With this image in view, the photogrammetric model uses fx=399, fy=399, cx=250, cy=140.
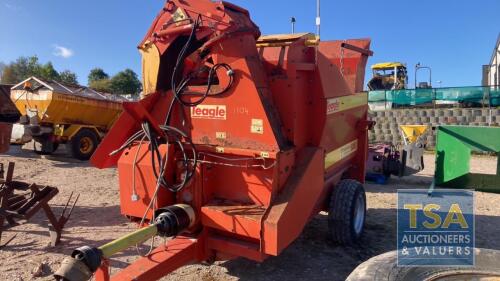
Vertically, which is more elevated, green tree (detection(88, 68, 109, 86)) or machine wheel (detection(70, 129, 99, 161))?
green tree (detection(88, 68, 109, 86))

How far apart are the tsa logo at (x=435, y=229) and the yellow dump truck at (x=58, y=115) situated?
29.5 ft

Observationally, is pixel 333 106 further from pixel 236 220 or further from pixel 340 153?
pixel 236 220

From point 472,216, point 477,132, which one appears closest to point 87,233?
point 477,132

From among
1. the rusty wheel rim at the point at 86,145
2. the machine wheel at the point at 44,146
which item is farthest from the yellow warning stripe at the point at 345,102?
the machine wheel at the point at 44,146

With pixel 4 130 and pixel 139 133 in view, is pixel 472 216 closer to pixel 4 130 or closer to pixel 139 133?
pixel 139 133

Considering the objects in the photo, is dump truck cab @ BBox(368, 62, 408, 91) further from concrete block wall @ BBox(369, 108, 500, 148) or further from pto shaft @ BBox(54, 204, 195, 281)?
pto shaft @ BBox(54, 204, 195, 281)

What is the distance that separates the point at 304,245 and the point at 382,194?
10.8ft

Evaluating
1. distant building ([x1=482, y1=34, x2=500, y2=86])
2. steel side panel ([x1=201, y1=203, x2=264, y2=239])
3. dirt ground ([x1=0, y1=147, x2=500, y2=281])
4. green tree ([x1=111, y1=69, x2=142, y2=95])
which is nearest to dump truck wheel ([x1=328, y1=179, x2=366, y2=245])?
dirt ground ([x1=0, y1=147, x2=500, y2=281])

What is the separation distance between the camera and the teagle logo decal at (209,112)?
3.69 m

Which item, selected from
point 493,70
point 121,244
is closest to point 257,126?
→ point 121,244

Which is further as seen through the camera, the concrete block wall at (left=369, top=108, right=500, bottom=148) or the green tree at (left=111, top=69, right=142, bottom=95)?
the green tree at (left=111, top=69, right=142, bottom=95)

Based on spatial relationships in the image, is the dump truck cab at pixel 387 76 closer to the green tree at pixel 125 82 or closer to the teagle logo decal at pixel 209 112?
the teagle logo decal at pixel 209 112

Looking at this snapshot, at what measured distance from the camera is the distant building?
25688mm

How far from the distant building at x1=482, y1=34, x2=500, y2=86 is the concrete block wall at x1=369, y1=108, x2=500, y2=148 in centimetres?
1180
